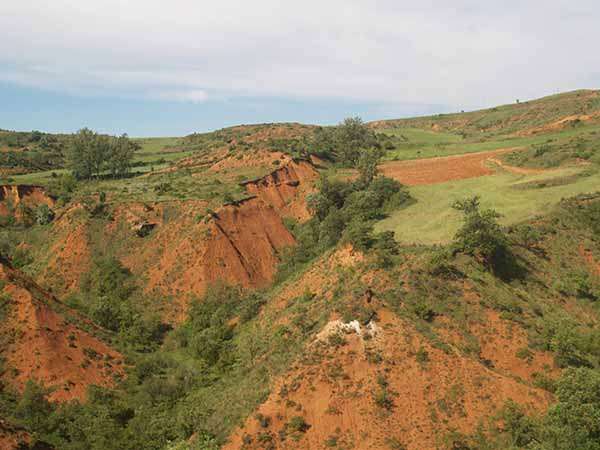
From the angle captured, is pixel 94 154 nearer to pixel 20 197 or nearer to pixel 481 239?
pixel 20 197

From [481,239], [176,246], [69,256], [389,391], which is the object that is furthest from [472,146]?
[389,391]

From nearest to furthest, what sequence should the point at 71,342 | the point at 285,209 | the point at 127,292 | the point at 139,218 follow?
the point at 71,342 < the point at 127,292 < the point at 139,218 < the point at 285,209

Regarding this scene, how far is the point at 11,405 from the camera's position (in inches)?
1147

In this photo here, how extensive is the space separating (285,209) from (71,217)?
2907 cm

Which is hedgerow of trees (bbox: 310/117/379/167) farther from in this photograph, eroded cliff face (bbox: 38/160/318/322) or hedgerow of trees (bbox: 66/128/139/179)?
hedgerow of trees (bbox: 66/128/139/179)

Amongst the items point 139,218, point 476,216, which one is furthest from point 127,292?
point 476,216

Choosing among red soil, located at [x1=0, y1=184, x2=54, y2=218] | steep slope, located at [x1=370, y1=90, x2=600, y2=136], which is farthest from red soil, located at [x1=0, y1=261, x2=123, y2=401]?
steep slope, located at [x1=370, y1=90, x2=600, y2=136]

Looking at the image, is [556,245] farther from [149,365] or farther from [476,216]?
[149,365]

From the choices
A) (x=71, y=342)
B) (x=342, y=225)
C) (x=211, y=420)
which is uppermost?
(x=342, y=225)

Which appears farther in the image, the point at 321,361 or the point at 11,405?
the point at 11,405

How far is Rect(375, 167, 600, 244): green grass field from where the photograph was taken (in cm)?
4603

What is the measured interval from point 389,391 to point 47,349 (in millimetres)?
24566

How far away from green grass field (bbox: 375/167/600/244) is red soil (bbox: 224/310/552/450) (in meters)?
16.7

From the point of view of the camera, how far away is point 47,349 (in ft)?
109
